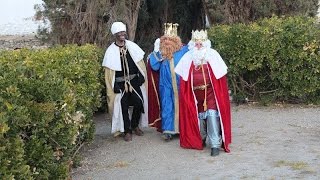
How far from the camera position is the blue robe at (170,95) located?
8.04 meters

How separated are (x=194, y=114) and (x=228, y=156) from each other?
0.71 meters

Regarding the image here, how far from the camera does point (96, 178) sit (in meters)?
6.49

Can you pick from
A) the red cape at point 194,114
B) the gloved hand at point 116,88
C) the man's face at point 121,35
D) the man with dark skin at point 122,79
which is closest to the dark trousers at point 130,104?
the man with dark skin at point 122,79

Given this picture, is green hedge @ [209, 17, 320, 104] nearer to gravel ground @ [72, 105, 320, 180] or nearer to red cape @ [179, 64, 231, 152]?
gravel ground @ [72, 105, 320, 180]

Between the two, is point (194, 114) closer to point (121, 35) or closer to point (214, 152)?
point (214, 152)

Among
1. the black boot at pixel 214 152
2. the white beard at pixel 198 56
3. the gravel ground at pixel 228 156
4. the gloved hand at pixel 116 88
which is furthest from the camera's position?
the gloved hand at pixel 116 88

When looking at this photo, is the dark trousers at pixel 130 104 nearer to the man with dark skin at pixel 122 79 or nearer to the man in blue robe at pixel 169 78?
the man with dark skin at pixel 122 79

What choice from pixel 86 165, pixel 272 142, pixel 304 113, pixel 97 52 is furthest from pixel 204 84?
pixel 304 113

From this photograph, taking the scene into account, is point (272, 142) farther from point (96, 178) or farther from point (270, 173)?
point (96, 178)

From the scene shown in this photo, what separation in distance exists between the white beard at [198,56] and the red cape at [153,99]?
1135 millimetres

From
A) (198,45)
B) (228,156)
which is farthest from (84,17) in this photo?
(228,156)

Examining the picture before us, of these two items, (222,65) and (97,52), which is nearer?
(222,65)

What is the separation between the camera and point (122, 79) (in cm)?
821

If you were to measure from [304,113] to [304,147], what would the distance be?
2.56 m
